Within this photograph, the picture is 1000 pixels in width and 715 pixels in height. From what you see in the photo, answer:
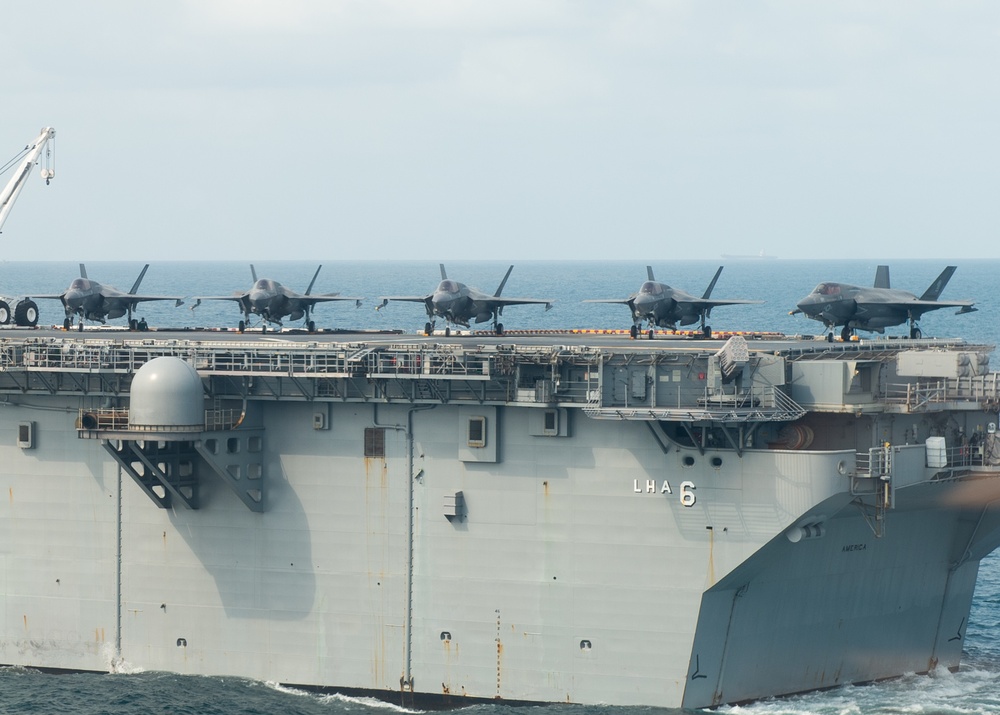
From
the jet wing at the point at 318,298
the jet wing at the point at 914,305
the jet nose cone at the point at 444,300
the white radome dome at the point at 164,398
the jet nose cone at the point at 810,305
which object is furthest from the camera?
the jet wing at the point at 318,298

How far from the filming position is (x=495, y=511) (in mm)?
35844

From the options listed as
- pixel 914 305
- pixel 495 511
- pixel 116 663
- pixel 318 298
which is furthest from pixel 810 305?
pixel 116 663

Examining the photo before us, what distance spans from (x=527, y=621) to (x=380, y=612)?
391 cm

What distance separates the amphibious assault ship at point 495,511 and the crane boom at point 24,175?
1175 inches

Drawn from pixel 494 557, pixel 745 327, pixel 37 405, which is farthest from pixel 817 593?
pixel 745 327

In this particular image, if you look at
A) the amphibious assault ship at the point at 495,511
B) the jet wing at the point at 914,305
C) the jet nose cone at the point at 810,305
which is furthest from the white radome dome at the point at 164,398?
the jet wing at the point at 914,305

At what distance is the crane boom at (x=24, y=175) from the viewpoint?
66.4 m

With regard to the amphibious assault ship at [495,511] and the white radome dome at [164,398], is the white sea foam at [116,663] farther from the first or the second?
the white radome dome at [164,398]

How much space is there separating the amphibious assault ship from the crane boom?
29.8 m

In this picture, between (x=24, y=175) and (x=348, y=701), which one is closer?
(x=348, y=701)

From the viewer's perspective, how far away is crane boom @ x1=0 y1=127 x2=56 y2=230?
66.4 m

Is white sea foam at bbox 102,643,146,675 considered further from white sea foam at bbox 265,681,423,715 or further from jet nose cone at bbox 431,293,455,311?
jet nose cone at bbox 431,293,455,311

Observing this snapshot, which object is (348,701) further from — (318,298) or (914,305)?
(914,305)

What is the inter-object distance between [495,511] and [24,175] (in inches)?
1653
